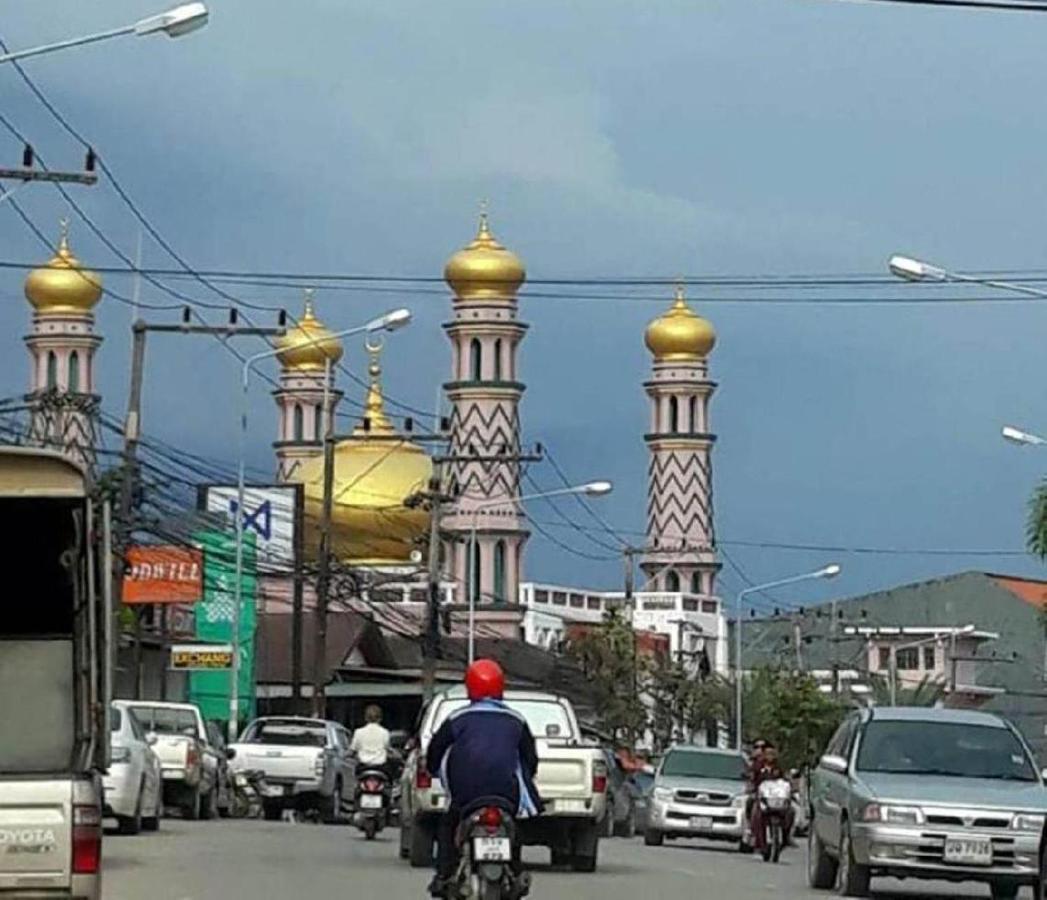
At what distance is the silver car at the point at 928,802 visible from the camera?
21.1 metres

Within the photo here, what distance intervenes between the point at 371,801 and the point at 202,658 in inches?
888

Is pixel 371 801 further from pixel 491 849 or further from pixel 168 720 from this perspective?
pixel 491 849

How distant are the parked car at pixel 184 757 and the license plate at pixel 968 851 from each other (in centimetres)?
1389

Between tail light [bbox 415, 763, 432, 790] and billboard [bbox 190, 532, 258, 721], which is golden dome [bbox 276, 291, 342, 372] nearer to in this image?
billboard [bbox 190, 532, 258, 721]

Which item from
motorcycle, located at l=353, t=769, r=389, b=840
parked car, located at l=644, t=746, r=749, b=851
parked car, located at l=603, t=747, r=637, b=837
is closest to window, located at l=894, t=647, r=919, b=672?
parked car, located at l=603, t=747, r=637, b=837

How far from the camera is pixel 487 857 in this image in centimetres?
1443

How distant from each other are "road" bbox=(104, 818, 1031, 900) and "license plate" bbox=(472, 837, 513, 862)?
5916mm

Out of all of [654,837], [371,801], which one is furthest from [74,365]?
[371,801]

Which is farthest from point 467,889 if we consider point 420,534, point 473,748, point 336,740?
point 420,534

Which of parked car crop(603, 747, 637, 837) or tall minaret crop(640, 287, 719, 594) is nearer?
parked car crop(603, 747, 637, 837)

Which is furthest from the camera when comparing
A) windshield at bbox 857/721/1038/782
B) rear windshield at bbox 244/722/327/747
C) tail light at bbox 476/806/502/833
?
rear windshield at bbox 244/722/327/747

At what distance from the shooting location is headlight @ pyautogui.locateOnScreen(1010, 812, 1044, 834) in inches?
827

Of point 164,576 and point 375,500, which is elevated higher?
point 375,500

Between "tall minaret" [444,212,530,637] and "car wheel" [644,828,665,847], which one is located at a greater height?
"tall minaret" [444,212,530,637]
